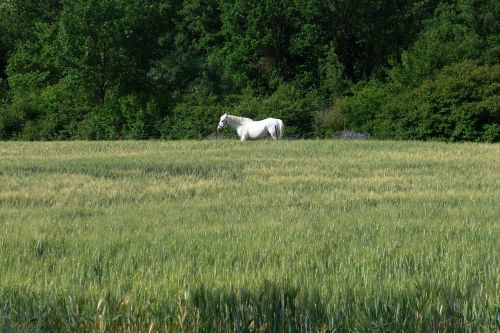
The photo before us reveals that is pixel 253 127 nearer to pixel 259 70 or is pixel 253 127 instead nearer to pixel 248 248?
pixel 259 70

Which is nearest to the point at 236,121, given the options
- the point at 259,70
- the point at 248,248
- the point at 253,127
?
the point at 253,127

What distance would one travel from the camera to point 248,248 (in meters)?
6.67

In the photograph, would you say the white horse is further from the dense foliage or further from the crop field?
the crop field

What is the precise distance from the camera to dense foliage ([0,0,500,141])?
32750mm

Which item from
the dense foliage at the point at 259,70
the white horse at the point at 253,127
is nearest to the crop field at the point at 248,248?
the white horse at the point at 253,127

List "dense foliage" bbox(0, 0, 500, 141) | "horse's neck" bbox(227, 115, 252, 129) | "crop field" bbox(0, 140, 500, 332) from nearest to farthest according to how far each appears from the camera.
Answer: "crop field" bbox(0, 140, 500, 332), "horse's neck" bbox(227, 115, 252, 129), "dense foliage" bbox(0, 0, 500, 141)

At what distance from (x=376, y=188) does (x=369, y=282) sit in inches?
333

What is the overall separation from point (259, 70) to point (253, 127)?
17004mm

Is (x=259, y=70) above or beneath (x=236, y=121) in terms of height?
above

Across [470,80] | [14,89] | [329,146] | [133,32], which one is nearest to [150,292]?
[329,146]

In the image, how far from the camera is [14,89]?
1602 inches

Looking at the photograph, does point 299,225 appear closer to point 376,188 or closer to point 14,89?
point 376,188

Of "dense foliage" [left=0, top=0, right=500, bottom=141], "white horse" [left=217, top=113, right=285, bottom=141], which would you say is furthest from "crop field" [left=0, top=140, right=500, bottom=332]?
"dense foliage" [left=0, top=0, right=500, bottom=141]

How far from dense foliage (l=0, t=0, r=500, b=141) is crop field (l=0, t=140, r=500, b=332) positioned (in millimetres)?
15416
